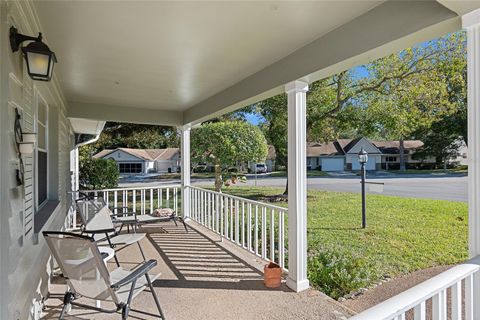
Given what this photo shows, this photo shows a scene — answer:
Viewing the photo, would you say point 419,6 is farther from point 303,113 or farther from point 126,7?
point 126,7

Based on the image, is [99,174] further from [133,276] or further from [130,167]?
[130,167]

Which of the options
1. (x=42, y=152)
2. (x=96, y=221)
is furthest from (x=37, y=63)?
(x=96, y=221)

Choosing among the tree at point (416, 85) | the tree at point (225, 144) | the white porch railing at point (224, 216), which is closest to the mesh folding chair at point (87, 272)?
the white porch railing at point (224, 216)

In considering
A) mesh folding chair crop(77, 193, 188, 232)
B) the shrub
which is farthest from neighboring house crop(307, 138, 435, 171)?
mesh folding chair crop(77, 193, 188, 232)

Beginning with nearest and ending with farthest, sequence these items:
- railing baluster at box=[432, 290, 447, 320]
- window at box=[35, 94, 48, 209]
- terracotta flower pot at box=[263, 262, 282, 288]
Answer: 1. railing baluster at box=[432, 290, 447, 320]
2. terracotta flower pot at box=[263, 262, 282, 288]
3. window at box=[35, 94, 48, 209]

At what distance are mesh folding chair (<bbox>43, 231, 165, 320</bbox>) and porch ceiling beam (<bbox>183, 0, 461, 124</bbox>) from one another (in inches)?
90.7

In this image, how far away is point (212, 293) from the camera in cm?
331

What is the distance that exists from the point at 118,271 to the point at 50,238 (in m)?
0.74

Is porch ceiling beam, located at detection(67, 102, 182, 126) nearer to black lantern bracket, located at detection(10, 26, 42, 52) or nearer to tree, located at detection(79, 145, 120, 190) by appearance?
black lantern bracket, located at detection(10, 26, 42, 52)

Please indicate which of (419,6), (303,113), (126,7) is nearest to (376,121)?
(303,113)

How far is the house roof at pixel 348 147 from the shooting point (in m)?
21.0

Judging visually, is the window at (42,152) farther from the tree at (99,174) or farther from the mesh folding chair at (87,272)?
the tree at (99,174)

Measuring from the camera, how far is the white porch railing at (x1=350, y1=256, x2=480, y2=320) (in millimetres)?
1110

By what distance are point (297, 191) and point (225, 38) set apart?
1.74 meters
